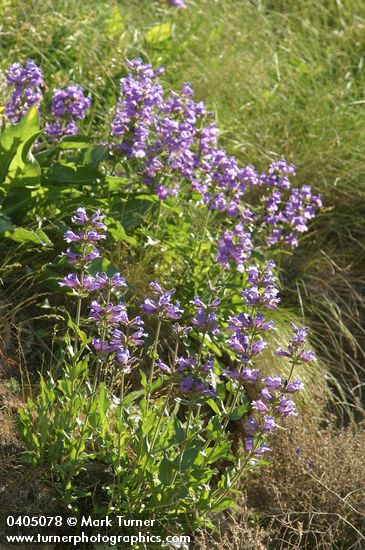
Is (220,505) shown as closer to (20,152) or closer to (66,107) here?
(20,152)

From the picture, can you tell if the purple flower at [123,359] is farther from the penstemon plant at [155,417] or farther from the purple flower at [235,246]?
the purple flower at [235,246]

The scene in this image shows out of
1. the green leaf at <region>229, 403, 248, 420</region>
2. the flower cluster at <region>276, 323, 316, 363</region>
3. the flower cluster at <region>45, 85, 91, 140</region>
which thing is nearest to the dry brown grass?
the green leaf at <region>229, 403, 248, 420</region>

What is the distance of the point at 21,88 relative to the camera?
3.54 m

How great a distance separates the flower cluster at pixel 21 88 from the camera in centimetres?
349

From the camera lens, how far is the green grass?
421 centimetres

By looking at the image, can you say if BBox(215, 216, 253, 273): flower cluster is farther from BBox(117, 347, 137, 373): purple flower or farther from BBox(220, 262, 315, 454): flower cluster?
BBox(117, 347, 137, 373): purple flower

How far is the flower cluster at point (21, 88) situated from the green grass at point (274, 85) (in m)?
0.58

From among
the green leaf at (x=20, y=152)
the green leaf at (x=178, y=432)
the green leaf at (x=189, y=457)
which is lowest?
the green leaf at (x=189, y=457)

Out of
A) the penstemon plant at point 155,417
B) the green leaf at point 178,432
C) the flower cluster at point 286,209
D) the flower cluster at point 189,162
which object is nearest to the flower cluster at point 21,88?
the flower cluster at point 189,162

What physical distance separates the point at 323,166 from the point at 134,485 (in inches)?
93.4

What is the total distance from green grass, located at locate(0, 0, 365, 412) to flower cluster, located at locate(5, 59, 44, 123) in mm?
579

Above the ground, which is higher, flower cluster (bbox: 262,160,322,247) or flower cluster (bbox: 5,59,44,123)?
flower cluster (bbox: 5,59,44,123)

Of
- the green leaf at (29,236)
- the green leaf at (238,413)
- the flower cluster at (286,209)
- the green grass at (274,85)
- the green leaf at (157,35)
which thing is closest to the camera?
the green leaf at (238,413)

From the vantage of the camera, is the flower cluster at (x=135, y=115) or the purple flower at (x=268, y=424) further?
the flower cluster at (x=135, y=115)
